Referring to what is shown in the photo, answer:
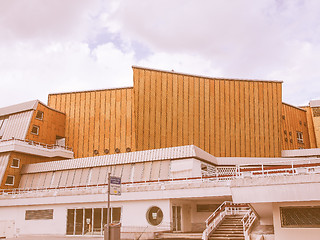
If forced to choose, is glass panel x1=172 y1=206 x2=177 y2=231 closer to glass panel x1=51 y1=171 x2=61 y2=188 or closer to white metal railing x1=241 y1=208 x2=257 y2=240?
white metal railing x1=241 y1=208 x2=257 y2=240

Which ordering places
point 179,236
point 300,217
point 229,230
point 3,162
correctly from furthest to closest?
point 3,162, point 179,236, point 229,230, point 300,217

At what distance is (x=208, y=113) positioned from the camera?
40.7 metres

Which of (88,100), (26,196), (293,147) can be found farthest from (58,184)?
(293,147)

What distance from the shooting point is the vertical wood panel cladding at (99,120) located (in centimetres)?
4116

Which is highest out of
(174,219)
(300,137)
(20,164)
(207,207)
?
(300,137)

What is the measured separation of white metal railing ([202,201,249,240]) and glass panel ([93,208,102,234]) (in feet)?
30.8

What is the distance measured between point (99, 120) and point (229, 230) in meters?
26.0

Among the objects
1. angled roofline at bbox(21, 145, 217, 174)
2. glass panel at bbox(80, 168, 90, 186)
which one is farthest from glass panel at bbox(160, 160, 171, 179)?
glass panel at bbox(80, 168, 90, 186)

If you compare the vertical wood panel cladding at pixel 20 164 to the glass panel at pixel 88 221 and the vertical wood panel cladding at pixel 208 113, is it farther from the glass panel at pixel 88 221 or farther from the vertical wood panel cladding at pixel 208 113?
the glass panel at pixel 88 221

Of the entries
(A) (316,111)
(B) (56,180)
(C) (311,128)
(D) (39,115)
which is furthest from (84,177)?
(A) (316,111)

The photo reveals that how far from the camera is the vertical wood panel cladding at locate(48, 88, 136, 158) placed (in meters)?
41.2

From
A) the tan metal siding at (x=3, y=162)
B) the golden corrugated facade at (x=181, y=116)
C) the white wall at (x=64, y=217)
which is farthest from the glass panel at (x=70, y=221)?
the tan metal siding at (x=3, y=162)

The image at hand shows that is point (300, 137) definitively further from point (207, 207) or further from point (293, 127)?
point (207, 207)

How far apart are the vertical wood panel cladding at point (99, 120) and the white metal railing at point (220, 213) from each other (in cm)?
1695
